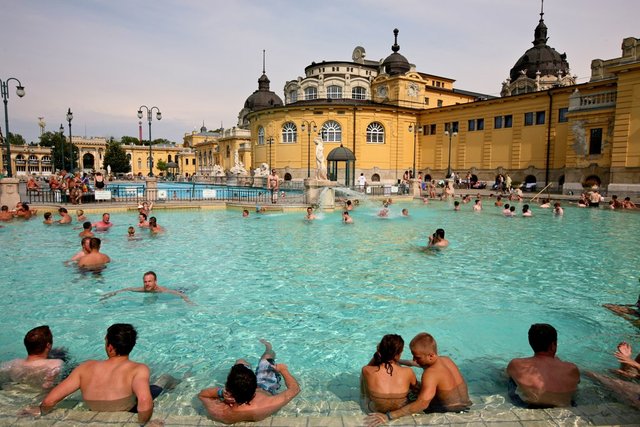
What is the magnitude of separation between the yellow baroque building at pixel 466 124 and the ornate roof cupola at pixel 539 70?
13 cm

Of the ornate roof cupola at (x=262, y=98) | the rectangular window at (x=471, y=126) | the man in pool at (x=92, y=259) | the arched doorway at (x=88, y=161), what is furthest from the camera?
the arched doorway at (x=88, y=161)

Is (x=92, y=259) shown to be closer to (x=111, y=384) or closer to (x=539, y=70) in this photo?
(x=111, y=384)

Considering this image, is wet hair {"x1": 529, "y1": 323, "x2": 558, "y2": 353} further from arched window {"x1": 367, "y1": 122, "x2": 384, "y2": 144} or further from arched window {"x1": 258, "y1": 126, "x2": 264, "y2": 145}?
arched window {"x1": 258, "y1": 126, "x2": 264, "y2": 145}

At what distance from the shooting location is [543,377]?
4.26 metres

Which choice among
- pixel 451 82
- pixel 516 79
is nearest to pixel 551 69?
pixel 516 79

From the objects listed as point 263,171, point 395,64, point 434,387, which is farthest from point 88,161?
point 434,387

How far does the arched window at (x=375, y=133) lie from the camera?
47.5 metres

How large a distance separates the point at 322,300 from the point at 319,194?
15.5 m

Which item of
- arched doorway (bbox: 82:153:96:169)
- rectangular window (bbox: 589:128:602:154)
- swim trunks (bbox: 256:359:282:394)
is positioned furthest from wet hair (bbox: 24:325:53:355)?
arched doorway (bbox: 82:153:96:169)

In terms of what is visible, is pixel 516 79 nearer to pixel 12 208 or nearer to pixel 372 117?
pixel 372 117

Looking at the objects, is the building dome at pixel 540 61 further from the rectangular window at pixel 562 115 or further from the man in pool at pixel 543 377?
the man in pool at pixel 543 377

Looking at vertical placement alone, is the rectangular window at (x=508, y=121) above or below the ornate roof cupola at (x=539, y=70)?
below

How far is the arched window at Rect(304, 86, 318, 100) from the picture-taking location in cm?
5288

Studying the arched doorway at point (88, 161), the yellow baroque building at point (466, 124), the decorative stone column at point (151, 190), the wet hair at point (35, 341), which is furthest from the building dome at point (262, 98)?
the wet hair at point (35, 341)
